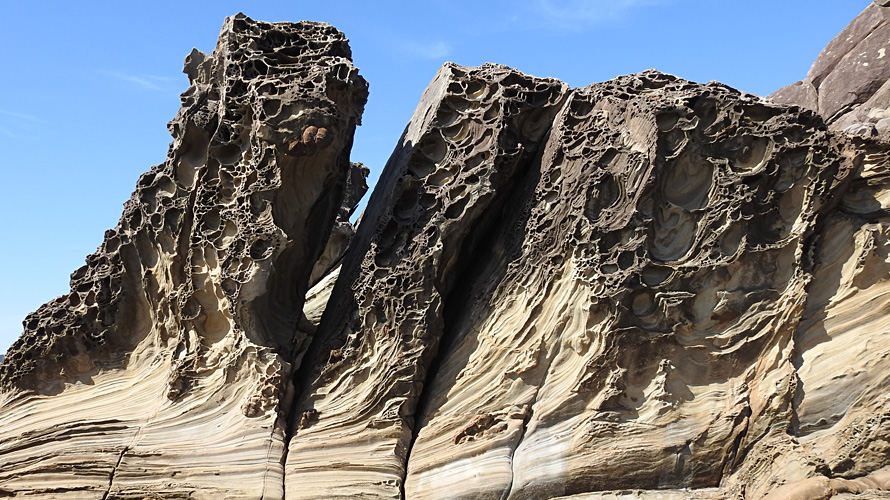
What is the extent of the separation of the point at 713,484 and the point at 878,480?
1014 millimetres

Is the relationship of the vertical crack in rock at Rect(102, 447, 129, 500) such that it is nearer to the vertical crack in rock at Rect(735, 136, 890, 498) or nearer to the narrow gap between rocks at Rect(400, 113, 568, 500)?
the narrow gap between rocks at Rect(400, 113, 568, 500)

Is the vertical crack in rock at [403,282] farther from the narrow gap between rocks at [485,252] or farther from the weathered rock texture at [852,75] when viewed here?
the weathered rock texture at [852,75]

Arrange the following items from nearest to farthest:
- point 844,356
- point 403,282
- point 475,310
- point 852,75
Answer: point 844,356 → point 403,282 → point 475,310 → point 852,75

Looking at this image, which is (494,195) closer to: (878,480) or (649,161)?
(649,161)

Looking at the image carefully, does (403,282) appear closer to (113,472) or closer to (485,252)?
(485,252)

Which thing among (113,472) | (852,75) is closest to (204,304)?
(113,472)

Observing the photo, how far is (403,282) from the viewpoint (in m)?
6.24

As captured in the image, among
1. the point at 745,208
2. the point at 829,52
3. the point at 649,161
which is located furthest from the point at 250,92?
the point at 829,52

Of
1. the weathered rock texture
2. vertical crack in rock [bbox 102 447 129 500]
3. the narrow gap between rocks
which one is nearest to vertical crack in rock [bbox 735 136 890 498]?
the narrow gap between rocks

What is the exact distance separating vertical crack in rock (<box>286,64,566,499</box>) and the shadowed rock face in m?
0.02

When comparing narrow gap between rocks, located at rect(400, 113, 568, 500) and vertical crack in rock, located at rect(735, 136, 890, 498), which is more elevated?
narrow gap between rocks, located at rect(400, 113, 568, 500)

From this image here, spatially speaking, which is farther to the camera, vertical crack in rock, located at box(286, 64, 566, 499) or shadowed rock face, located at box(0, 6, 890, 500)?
vertical crack in rock, located at box(286, 64, 566, 499)

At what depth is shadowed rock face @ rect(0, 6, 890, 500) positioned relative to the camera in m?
5.79

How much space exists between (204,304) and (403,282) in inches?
58.9
